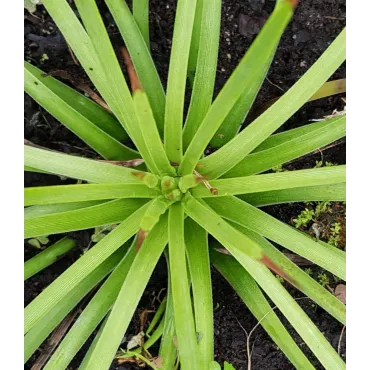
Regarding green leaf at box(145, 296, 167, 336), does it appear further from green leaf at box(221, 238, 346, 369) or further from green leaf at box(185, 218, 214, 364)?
green leaf at box(221, 238, 346, 369)

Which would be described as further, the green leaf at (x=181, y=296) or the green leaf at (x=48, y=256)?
the green leaf at (x=48, y=256)

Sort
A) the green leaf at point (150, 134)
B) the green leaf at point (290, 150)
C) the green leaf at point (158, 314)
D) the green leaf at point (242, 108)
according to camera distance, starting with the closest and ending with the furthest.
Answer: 1. the green leaf at point (150, 134)
2. the green leaf at point (290, 150)
3. the green leaf at point (242, 108)
4. the green leaf at point (158, 314)

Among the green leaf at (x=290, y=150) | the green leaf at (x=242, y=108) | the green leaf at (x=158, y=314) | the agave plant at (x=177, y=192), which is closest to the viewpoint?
the agave plant at (x=177, y=192)

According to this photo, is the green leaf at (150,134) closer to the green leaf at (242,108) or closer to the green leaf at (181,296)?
the green leaf at (181,296)

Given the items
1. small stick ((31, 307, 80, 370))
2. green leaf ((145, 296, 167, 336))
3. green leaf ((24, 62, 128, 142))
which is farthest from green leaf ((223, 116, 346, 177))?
small stick ((31, 307, 80, 370))

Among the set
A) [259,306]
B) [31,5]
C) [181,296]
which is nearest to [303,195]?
[259,306]

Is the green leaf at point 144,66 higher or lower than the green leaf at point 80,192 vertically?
higher

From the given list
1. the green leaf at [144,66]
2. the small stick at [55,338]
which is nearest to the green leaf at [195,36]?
the green leaf at [144,66]
